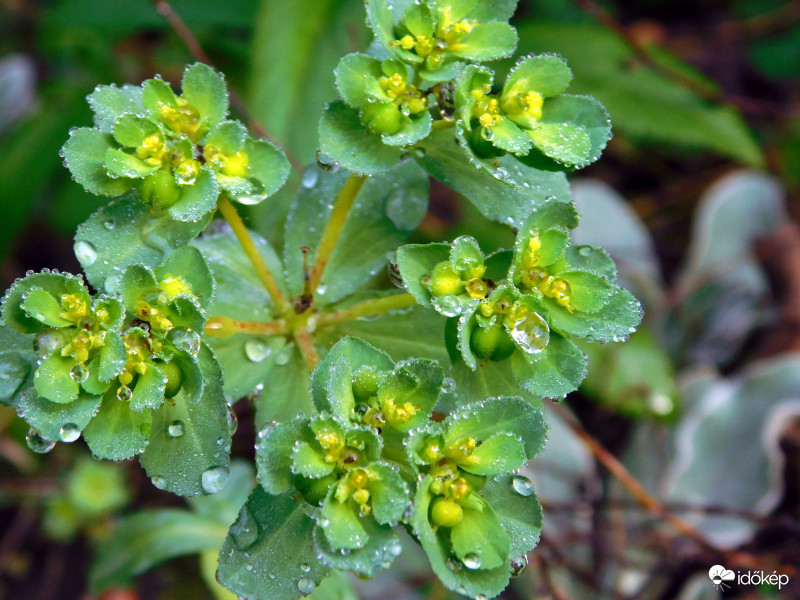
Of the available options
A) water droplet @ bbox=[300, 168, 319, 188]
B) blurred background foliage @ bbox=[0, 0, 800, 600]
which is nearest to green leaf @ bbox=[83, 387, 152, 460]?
water droplet @ bbox=[300, 168, 319, 188]

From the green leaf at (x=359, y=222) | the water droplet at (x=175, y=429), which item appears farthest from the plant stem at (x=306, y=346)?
the water droplet at (x=175, y=429)

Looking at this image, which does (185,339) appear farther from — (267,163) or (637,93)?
(637,93)

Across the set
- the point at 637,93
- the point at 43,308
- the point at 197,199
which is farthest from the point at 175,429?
the point at 637,93

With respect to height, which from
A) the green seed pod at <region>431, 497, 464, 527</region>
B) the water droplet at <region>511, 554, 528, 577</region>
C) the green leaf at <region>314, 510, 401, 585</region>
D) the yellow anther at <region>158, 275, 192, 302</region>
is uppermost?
the yellow anther at <region>158, 275, 192, 302</region>

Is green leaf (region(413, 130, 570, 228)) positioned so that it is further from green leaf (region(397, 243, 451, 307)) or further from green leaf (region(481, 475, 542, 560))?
green leaf (region(481, 475, 542, 560))

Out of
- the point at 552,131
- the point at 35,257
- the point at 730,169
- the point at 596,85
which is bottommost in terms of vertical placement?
the point at 35,257

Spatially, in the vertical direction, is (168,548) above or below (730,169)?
below

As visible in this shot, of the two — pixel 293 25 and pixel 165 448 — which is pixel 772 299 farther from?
pixel 165 448

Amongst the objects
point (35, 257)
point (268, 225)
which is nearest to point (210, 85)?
point (268, 225)

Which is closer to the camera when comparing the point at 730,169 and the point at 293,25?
the point at 293,25
